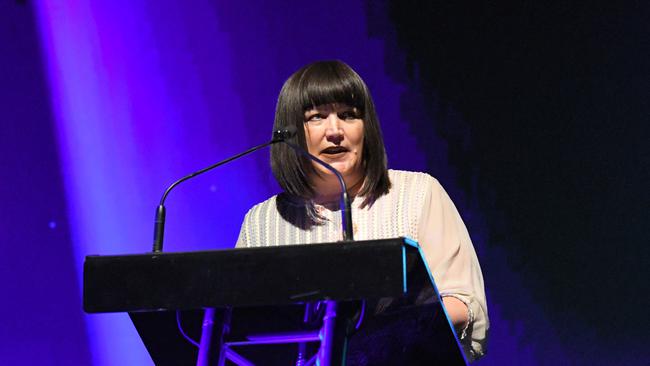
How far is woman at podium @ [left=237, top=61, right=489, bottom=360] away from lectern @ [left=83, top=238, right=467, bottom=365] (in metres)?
0.60

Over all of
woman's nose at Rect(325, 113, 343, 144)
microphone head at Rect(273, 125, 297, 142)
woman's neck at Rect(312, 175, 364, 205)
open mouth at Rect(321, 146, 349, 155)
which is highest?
microphone head at Rect(273, 125, 297, 142)

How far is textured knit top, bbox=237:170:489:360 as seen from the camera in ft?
6.64

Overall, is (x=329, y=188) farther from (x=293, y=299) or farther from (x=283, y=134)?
(x=293, y=299)

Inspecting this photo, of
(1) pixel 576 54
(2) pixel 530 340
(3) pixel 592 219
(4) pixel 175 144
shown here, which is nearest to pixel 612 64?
(1) pixel 576 54

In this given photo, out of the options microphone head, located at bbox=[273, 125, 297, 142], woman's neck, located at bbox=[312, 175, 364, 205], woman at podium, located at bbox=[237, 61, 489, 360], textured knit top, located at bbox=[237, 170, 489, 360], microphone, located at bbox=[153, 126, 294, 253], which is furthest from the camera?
woman's neck, located at bbox=[312, 175, 364, 205]

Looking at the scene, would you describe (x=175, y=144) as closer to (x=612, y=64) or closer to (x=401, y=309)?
(x=612, y=64)

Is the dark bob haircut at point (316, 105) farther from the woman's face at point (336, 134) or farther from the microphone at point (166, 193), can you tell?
the microphone at point (166, 193)

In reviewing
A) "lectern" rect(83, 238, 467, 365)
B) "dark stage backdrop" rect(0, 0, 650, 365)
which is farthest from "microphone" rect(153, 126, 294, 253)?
"dark stage backdrop" rect(0, 0, 650, 365)

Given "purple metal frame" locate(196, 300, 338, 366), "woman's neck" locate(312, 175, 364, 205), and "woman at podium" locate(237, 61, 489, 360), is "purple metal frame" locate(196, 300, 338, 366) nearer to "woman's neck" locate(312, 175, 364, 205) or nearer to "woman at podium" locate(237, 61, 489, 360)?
"woman at podium" locate(237, 61, 489, 360)

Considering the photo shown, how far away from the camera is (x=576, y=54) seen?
337 centimetres

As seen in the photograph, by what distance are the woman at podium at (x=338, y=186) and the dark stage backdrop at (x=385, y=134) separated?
1.14 metres

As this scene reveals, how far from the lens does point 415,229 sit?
2.21m

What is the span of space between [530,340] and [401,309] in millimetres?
2100

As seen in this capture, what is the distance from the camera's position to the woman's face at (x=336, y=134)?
224cm
